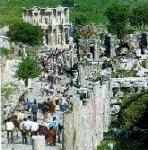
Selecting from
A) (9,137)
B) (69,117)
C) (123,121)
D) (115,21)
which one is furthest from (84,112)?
(115,21)

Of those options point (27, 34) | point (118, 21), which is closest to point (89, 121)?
point (27, 34)

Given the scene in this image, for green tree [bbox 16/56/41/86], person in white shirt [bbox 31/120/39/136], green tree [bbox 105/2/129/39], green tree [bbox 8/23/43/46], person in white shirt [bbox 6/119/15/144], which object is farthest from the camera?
green tree [bbox 8/23/43/46]

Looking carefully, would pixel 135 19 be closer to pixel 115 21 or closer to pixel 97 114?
pixel 115 21

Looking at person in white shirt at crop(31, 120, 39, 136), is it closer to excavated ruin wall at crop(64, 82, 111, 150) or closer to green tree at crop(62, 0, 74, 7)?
excavated ruin wall at crop(64, 82, 111, 150)

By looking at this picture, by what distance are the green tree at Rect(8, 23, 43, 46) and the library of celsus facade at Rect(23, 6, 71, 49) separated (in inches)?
42.9

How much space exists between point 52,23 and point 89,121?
142 feet

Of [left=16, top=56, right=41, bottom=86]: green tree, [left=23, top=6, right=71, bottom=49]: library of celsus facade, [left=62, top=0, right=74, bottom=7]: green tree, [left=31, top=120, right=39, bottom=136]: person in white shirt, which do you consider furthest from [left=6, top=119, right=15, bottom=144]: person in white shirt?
[left=62, top=0, right=74, bottom=7]: green tree

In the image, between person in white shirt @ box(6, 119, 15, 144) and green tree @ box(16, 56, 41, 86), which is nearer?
person in white shirt @ box(6, 119, 15, 144)

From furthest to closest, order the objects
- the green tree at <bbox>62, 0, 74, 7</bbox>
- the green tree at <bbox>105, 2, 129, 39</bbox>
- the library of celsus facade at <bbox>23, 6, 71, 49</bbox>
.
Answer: the green tree at <bbox>62, 0, 74, 7</bbox>
the library of celsus facade at <bbox>23, 6, 71, 49</bbox>
the green tree at <bbox>105, 2, 129, 39</bbox>

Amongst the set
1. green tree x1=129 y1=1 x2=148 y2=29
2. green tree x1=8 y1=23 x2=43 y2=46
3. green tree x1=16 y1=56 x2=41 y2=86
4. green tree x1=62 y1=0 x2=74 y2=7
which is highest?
green tree x1=62 y1=0 x2=74 y2=7

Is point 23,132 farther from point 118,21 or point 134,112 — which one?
point 118,21

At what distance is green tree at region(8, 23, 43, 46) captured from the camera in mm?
55209

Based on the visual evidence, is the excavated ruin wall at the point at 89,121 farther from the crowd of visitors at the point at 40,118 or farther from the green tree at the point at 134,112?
the crowd of visitors at the point at 40,118

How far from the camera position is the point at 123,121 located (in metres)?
21.0
